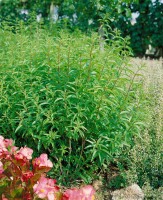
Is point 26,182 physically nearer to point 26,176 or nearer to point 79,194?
point 26,176

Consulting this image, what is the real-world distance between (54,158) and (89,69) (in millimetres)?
1005

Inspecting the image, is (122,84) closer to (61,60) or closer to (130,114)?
(130,114)

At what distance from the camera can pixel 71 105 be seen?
11.9ft

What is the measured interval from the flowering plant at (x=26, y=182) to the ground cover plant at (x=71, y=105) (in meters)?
1.14

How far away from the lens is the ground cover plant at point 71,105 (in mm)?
3529

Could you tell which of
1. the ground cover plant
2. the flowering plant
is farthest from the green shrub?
the flowering plant

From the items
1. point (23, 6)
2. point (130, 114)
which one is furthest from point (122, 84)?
point (23, 6)

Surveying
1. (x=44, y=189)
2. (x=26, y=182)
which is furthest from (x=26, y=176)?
(x=44, y=189)

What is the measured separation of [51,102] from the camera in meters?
3.59

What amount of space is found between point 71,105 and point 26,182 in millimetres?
1529

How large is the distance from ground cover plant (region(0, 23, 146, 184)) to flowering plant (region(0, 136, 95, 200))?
1.14 m

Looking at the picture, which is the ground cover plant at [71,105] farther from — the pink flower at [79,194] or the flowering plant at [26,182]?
the pink flower at [79,194]

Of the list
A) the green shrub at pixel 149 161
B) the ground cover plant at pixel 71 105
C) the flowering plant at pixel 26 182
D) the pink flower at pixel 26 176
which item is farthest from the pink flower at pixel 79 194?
the green shrub at pixel 149 161

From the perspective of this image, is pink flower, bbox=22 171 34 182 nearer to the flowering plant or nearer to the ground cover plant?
the flowering plant
